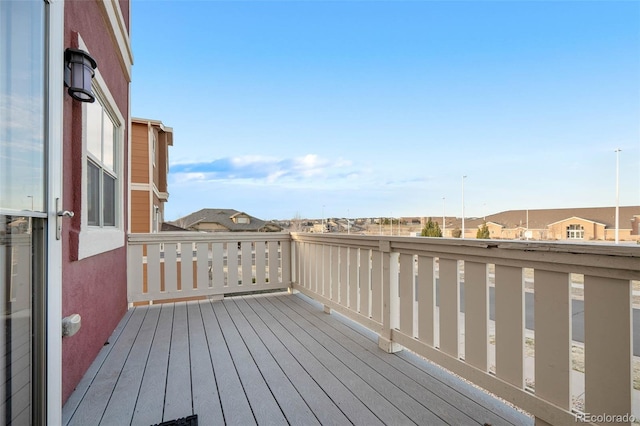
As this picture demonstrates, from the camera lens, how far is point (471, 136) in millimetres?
13852

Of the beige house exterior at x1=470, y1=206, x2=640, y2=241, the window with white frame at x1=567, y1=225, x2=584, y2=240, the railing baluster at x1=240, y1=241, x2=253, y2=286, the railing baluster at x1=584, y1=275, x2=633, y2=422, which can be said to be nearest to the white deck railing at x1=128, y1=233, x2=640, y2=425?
the railing baluster at x1=584, y1=275, x2=633, y2=422

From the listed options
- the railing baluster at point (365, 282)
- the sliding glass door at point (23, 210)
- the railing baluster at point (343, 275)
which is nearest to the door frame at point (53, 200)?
the sliding glass door at point (23, 210)

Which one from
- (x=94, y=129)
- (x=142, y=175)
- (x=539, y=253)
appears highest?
(x=142, y=175)

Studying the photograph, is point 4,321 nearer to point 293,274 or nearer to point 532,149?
point 293,274

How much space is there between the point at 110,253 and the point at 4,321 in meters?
1.92

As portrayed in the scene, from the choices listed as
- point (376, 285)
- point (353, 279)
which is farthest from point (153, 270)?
point (376, 285)

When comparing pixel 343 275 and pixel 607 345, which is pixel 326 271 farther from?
pixel 607 345

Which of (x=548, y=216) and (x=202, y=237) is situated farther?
(x=548, y=216)

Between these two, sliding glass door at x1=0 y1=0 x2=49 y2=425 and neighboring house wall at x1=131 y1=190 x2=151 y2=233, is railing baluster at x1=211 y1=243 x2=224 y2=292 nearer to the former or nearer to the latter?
sliding glass door at x1=0 y1=0 x2=49 y2=425

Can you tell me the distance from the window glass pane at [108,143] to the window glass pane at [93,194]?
0.83 ft

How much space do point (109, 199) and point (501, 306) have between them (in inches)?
125

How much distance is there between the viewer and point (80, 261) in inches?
72.7

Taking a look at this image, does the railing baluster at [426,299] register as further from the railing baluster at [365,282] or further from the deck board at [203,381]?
the deck board at [203,381]

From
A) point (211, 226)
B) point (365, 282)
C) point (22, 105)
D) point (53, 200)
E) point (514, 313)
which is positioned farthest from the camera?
point (211, 226)
